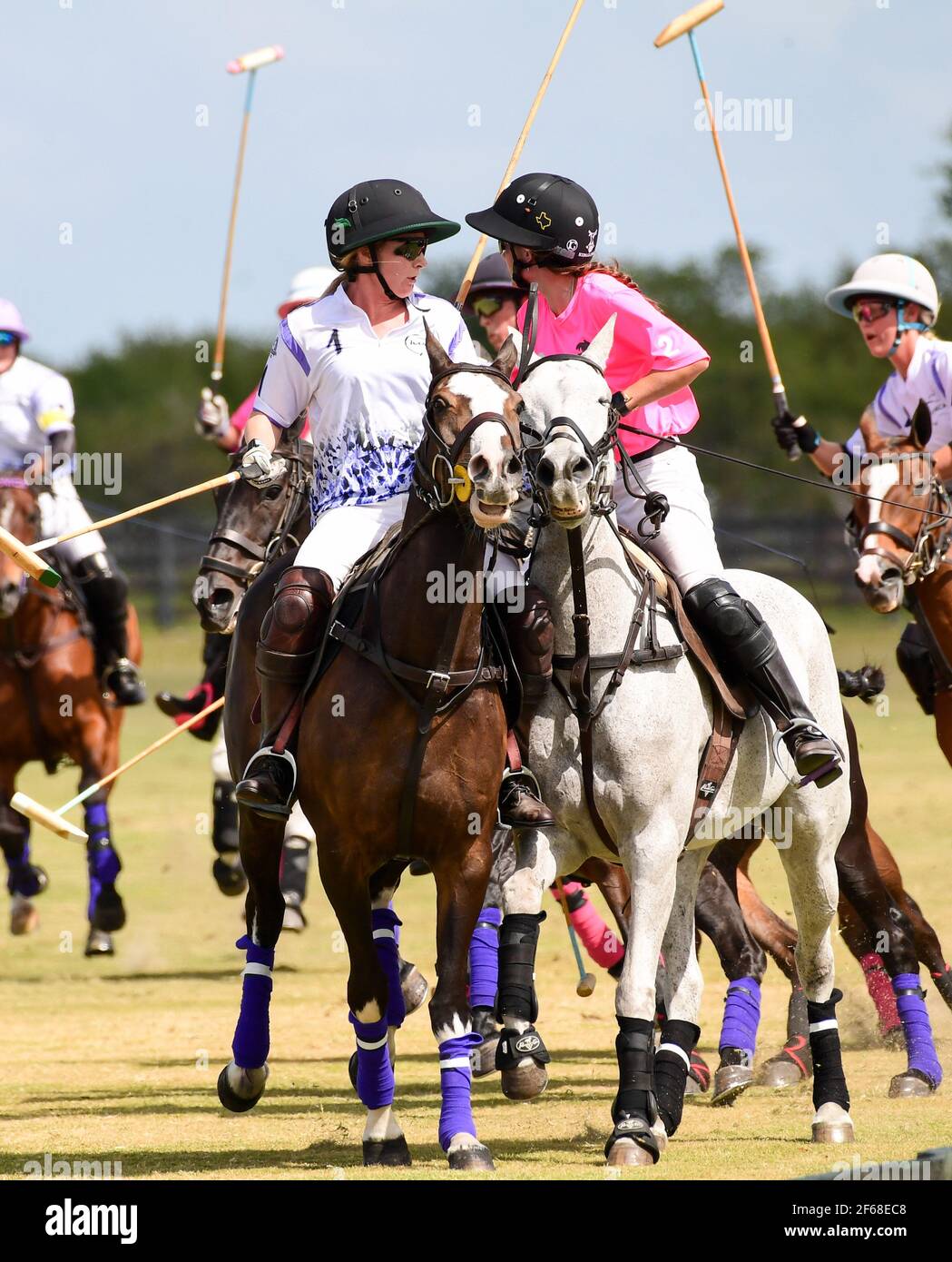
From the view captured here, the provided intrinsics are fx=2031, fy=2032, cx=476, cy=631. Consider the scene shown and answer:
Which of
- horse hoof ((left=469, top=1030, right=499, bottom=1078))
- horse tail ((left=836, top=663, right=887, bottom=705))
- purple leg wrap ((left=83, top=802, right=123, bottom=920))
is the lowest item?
horse hoof ((left=469, top=1030, right=499, bottom=1078))

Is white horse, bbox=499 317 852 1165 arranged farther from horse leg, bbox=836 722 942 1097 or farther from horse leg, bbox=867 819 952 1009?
horse leg, bbox=867 819 952 1009

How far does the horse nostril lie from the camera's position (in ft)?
19.0

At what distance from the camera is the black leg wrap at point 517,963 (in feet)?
20.4

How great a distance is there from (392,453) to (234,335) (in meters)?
55.2

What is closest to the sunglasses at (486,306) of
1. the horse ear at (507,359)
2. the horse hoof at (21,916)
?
the horse ear at (507,359)

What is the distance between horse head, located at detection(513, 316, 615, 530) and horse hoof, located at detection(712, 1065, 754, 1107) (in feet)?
7.74

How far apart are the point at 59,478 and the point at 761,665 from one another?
6.10m

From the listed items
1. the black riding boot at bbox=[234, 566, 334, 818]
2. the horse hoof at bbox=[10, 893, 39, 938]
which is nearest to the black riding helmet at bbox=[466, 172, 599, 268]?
the black riding boot at bbox=[234, 566, 334, 818]

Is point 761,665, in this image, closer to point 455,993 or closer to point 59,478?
point 455,993

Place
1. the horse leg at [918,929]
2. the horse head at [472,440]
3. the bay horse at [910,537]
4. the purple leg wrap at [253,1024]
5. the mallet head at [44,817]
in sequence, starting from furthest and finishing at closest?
the bay horse at [910,537] → the horse leg at [918,929] → the mallet head at [44,817] → the purple leg wrap at [253,1024] → the horse head at [472,440]

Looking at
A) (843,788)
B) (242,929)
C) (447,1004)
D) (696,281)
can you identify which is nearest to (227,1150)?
(447,1004)

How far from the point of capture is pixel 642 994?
6.01 metres

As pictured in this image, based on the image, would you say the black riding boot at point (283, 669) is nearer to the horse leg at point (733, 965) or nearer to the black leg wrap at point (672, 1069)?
the black leg wrap at point (672, 1069)

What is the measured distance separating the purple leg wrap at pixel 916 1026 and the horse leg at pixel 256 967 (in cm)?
253
